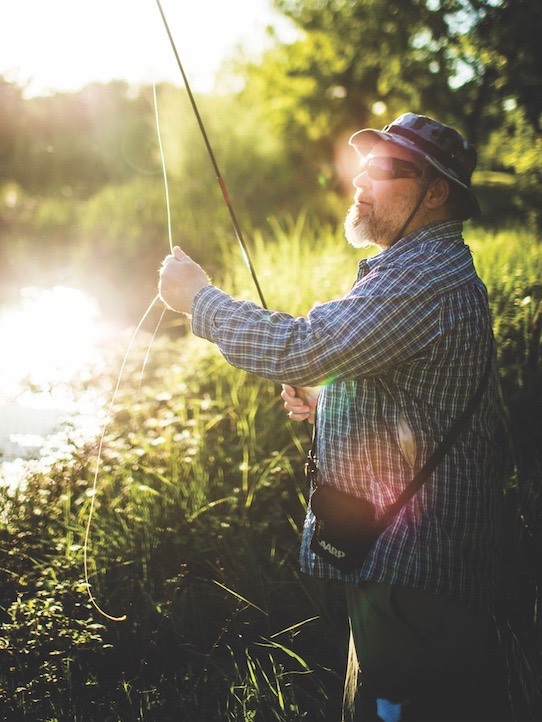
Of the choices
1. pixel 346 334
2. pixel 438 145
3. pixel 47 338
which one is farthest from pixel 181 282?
pixel 47 338

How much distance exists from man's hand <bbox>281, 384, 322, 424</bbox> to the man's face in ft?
2.18

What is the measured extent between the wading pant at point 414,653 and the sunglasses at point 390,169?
1.18m

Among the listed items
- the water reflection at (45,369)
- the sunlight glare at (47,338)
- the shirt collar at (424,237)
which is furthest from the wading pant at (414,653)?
the sunlight glare at (47,338)

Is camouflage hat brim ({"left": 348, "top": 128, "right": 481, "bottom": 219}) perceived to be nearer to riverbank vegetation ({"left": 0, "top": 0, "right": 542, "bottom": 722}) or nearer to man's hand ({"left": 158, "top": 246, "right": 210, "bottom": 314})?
man's hand ({"left": 158, "top": 246, "right": 210, "bottom": 314})

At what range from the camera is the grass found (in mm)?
1969

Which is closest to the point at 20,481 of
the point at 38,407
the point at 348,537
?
the point at 38,407

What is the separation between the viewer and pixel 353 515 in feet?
4.73

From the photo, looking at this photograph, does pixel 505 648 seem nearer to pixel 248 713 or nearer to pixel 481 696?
pixel 481 696

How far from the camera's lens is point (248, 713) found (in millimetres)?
1796

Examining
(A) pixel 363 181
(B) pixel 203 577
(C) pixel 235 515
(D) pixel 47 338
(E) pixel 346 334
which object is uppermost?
(D) pixel 47 338

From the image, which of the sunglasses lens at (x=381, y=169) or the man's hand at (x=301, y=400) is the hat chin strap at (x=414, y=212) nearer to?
the sunglasses lens at (x=381, y=169)

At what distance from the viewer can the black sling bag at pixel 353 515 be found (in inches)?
53.1

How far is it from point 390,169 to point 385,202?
0.10 metres

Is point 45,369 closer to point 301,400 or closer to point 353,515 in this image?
point 301,400
